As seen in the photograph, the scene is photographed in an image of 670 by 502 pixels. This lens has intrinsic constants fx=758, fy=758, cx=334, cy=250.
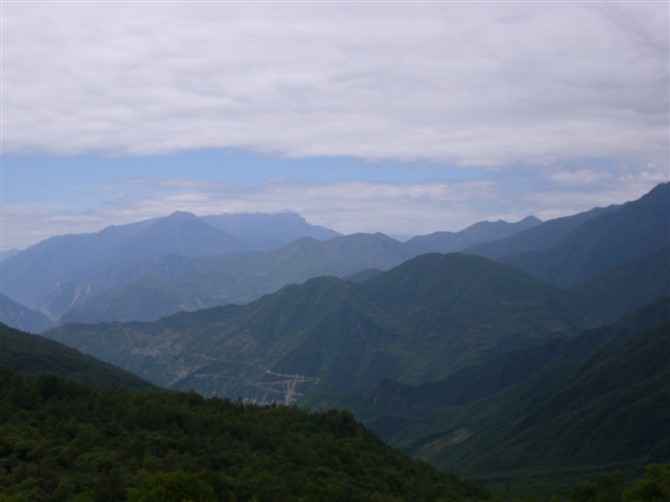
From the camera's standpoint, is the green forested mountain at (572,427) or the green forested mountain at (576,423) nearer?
the green forested mountain at (572,427)

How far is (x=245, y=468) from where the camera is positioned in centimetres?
5756

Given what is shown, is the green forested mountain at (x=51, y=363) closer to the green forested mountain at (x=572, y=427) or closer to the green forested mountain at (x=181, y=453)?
the green forested mountain at (x=181, y=453)

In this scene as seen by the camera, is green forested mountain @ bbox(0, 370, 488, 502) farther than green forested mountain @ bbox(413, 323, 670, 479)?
No

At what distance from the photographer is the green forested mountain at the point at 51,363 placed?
10774 cm

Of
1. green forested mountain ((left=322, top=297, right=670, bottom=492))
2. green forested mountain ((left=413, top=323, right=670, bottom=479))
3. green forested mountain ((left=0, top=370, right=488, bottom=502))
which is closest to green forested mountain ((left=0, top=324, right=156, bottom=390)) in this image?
green forested mountain ((left=0, top=370, right=488, bottom=502))

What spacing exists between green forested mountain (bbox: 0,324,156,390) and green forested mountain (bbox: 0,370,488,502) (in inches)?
1346

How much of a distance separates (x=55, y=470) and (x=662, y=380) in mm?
132645

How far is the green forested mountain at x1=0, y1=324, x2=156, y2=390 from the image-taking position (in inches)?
4242

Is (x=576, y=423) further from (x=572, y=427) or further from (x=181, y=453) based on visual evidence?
(x=181, y=453)

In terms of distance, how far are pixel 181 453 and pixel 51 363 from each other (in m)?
61.6

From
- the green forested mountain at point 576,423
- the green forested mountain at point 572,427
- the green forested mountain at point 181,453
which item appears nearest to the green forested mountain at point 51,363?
the green forested mountain at point 181,453

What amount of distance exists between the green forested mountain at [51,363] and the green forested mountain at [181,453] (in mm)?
34195

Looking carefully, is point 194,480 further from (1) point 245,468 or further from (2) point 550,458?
(2) point 550,458

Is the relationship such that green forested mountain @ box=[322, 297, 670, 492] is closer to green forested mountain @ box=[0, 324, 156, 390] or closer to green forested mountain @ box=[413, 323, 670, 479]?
green forested mountain @ box=[413, 323, 670, 479]
